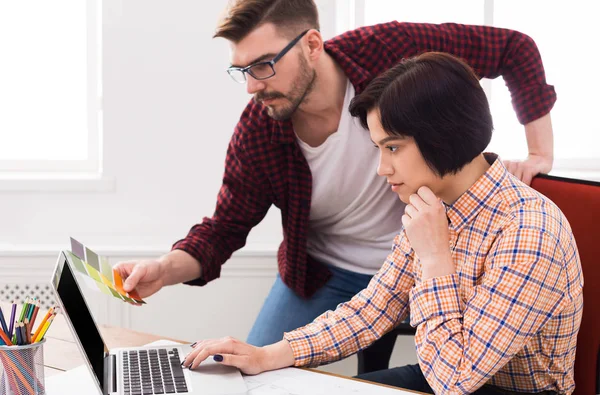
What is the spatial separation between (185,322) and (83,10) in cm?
128

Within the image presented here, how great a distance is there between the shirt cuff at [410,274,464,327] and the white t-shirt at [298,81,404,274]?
0.69 meters

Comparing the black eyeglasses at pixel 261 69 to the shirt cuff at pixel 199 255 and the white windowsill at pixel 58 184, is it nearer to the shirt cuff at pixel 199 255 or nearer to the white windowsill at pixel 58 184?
the shirt cuff at pixel 199 255

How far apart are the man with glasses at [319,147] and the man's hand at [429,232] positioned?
588mm

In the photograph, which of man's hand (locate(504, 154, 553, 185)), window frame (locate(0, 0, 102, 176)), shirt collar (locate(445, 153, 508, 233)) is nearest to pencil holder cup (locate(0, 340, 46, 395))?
shirt collar (locate(445, 153, 508, 233))

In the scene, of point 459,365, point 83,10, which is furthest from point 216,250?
point 83,10

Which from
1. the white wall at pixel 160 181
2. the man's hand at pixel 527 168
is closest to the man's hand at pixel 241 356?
the man's hand at pixel 527 168

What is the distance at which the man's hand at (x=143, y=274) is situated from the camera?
5.29 ft

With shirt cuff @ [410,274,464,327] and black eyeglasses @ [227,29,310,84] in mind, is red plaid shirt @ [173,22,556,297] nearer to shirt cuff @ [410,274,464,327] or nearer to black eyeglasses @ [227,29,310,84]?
black eyeglasses @ [227,29,310,84]

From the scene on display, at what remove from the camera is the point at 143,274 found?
65.0 inches

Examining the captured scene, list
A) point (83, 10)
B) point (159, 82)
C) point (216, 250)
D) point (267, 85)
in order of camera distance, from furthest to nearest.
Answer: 1. point (83, 10)
2. point (159, 82)
3. point (216, 250)
4. point (267, 85)

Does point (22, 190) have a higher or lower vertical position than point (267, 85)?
lower

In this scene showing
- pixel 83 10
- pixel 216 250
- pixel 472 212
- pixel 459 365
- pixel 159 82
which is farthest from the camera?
pixel 83 10

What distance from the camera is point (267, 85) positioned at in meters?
1.76

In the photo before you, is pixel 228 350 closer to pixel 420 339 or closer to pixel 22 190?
pixel 420 339
